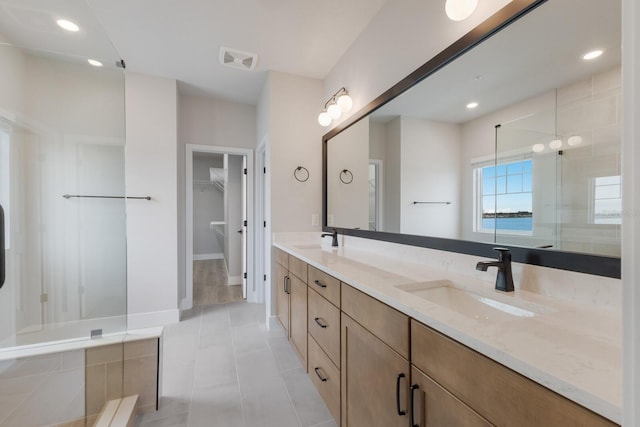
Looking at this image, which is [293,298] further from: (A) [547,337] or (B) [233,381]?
(A) [547,337]

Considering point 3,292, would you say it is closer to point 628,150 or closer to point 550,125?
point 628,150

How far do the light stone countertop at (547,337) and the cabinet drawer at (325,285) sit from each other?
226mm

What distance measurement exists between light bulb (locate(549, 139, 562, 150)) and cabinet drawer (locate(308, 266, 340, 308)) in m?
1.03

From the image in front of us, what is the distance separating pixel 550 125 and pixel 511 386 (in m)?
0.89

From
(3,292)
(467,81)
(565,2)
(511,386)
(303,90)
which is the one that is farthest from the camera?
(303,90)

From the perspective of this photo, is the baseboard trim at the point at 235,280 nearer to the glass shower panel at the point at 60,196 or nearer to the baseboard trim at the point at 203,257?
the glass shower panel at the point at 60,196

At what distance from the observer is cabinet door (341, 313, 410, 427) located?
0.86 m

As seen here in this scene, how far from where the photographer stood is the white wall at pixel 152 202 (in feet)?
9.05

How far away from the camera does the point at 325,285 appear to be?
4.85 feet

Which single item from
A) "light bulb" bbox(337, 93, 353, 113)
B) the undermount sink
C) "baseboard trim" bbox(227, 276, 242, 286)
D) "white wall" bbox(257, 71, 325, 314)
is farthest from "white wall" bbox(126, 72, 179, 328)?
the undermount sink

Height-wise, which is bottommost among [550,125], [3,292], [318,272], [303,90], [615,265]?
[3,292]

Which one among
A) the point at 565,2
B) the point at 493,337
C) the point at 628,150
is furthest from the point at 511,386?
the point at 565,2

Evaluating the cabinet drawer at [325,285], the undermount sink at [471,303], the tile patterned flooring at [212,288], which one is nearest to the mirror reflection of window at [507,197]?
the undermount sink at [471,303]

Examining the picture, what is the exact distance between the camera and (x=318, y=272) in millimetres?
1585
